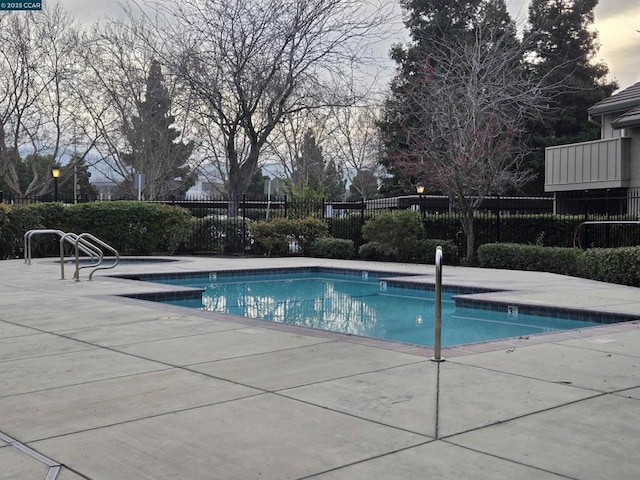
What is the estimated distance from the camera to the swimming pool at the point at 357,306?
9.82 m

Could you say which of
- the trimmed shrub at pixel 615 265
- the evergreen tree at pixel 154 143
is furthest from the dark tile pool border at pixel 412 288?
the evergreen tree at pixel 154 143

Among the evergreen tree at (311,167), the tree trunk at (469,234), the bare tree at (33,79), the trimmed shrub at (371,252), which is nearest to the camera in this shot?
the tree trunk at (469,234)

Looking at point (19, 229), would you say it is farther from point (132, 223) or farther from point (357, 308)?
point (357, 308)

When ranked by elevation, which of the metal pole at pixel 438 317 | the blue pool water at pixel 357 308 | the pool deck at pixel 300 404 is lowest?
the blue pool water at pixel 357 308

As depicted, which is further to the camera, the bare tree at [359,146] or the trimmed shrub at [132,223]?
the bare tree at [359,146]

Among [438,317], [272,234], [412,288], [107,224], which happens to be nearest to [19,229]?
[107,224]

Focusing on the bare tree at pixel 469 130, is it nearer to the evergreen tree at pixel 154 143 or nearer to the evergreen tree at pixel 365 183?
the evergreen tree at pixel 154 143

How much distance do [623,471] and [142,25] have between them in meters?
31.2

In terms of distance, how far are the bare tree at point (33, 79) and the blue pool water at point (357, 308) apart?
20442mm

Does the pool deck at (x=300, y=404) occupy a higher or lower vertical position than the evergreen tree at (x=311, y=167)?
lower

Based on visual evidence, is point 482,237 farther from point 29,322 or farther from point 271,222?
point 29,322

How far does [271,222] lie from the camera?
75.6 ft

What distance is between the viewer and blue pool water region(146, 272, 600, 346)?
9797 mm

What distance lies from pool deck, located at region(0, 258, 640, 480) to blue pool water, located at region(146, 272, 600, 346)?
5.94 feet
